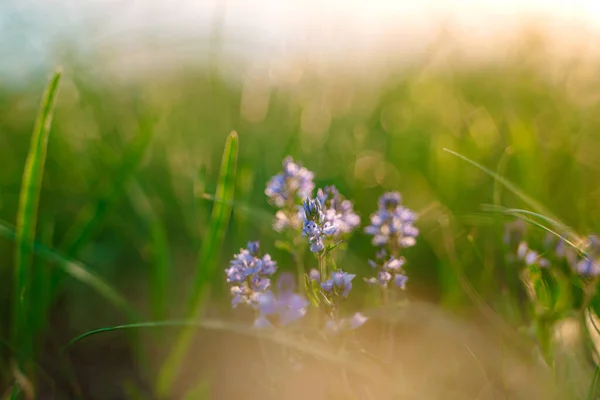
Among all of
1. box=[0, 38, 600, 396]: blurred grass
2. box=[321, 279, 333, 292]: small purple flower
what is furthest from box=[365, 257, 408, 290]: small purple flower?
box=[0, 38, 600, 396]: blurred grass

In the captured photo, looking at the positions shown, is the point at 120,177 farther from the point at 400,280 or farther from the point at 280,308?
the point at 400,280

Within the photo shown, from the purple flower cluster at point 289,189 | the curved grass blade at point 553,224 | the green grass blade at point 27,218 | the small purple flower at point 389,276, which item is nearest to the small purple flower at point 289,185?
the purple flower cluster at point 289,189

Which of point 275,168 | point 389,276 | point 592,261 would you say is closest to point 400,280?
point 389,276

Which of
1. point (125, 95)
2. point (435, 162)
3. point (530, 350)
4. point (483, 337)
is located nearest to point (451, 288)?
point (483, 337)

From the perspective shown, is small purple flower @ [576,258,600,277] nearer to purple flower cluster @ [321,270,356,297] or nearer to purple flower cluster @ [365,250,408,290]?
purple flower cluster @ [365,250,408,290]

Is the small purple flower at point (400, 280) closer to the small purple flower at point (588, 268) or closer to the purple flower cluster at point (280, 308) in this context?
the purple flower cluster at point (280, 308)

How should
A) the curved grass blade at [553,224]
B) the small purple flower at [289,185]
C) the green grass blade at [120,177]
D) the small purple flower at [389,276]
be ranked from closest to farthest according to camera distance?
Result: the curved grass blade at [553,224] < the small purple flower at [389,276] < the small purple flower at [289,185] < the green grass blade at [120,177]

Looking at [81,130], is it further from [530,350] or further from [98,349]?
[530,350]
